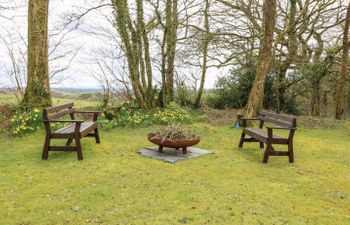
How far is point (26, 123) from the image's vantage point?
26.6 ft

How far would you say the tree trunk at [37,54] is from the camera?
8812 millimetres

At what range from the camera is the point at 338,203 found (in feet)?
13.9

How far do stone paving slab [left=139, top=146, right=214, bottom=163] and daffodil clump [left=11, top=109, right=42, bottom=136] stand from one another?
312 cm

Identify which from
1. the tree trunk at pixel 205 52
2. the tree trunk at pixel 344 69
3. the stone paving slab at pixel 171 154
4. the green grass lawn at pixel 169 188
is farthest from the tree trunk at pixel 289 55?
the stone paving slab at pixel 171 154

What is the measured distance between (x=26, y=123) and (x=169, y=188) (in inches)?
201

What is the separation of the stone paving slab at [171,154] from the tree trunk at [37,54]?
381 centimetres

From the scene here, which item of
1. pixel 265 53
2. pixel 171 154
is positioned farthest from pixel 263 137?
pixel 265 53

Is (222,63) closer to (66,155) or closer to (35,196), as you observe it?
(66,155)

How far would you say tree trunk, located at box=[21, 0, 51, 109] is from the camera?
8.81 meters

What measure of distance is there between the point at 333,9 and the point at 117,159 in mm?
10730

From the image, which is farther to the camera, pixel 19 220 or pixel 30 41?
pixel 30 41

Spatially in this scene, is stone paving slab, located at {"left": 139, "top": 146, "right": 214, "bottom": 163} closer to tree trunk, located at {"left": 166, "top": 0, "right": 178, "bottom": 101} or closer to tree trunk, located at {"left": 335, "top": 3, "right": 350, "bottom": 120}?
tree trunk, located at {"left": 166, "top": 0, "right": 178, "bottom": 101}

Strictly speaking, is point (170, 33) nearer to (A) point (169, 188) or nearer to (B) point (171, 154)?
(B) point (171, 154)

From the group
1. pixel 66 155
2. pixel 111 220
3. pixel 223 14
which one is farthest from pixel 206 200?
pixel 223 14
